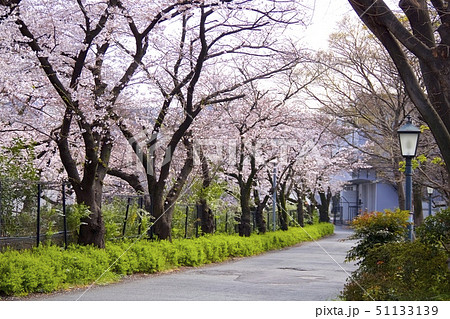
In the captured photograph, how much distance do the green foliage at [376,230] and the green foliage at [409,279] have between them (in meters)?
2.08

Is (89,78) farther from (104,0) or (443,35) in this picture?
(443,35)

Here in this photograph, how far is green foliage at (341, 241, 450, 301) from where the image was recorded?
905cm

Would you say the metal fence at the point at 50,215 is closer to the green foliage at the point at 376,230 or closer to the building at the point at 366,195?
the green foliage at the point at 376,230

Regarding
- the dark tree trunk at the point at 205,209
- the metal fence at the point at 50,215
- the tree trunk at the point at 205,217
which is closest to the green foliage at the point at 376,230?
the metal fence at the point at 50,215

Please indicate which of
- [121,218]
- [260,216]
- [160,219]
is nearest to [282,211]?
[260,216]

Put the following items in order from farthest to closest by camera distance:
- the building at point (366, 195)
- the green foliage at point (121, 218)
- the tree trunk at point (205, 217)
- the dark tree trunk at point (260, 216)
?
the building at point (366, 195), the dark tree trunk at point (260, 216), the tree trunk at point (205, 217), the green foliage at point (121, 218)

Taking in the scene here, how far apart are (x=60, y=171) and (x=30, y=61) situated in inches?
211

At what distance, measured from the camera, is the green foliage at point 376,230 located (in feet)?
42.0

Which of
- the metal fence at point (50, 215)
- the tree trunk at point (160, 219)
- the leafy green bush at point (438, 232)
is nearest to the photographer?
the leafy green bush at point (438, 232)

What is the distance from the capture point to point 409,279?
9.70m

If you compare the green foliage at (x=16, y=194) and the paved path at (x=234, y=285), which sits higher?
the green foliage at (x=16, y=194)

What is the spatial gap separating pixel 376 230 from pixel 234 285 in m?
3.23

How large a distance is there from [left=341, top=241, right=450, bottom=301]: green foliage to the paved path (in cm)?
196

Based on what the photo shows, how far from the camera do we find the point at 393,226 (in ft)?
42.9
